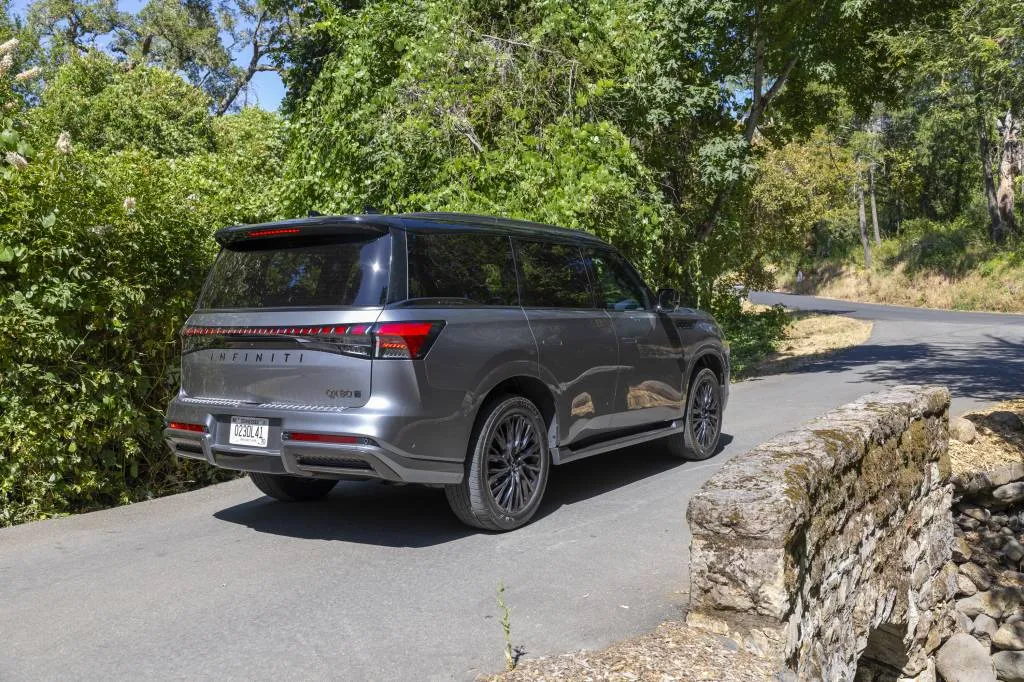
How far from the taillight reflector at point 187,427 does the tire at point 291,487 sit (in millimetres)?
957

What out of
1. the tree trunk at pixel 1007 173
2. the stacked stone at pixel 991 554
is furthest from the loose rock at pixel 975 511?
the tree trunk at pixel 1007 173

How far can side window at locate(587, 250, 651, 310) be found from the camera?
7.44 m

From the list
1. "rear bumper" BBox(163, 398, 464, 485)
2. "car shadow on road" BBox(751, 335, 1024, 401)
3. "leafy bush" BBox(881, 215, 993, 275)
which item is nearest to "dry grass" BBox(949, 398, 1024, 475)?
"car shadow on road" BBox(751, 335, 1024, 401)

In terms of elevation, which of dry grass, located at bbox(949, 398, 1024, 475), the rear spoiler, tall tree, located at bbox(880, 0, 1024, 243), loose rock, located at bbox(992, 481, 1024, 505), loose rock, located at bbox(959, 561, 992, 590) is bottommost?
loose rock, located at bbox(959, 561, 992, 590)

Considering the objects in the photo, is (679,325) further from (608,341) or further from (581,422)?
(581,422)

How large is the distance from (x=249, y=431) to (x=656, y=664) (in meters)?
3.09

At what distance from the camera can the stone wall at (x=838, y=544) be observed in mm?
4035

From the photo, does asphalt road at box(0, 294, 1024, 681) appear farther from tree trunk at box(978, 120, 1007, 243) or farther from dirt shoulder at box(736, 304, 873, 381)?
tree trunk at box(978, 120, 1007, 243)

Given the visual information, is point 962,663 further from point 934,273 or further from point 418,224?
point 934,273

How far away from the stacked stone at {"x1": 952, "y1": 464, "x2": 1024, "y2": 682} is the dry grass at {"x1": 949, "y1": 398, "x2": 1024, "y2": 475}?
127mm

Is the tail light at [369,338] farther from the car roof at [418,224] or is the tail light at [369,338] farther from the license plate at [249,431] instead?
the car roof at [418,224]

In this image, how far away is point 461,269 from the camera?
238 inches

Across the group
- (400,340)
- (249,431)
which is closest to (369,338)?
(400,340)

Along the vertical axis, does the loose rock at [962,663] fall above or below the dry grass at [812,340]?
below
